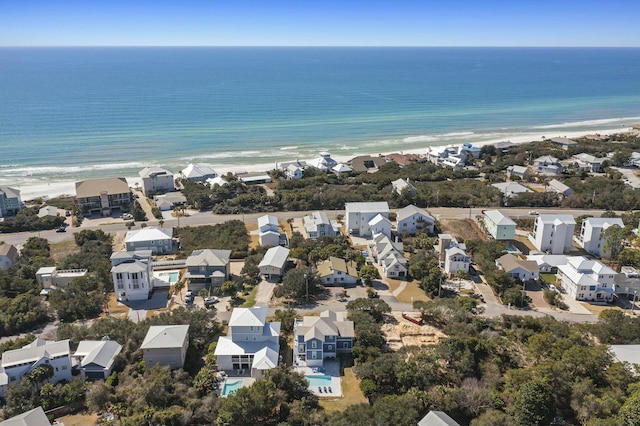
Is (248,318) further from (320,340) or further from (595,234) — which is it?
(595,234)

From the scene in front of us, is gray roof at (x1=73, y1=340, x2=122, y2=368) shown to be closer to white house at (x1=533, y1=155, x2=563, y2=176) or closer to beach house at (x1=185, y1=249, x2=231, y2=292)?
beach house at (x1=185, y1=249, x2=231, y2=292)

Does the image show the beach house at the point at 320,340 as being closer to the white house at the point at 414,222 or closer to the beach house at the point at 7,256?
the white house at the point at 414,222

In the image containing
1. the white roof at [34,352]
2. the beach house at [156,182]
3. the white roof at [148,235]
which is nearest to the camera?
the white roof at [34,352]

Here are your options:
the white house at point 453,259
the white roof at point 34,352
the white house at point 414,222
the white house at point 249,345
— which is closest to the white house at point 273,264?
the white house at point 249,345

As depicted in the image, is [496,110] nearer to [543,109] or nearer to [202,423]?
[543,109]

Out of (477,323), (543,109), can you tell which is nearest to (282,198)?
(477,323)

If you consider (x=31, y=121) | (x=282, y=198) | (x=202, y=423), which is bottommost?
(x=202, y=423)
